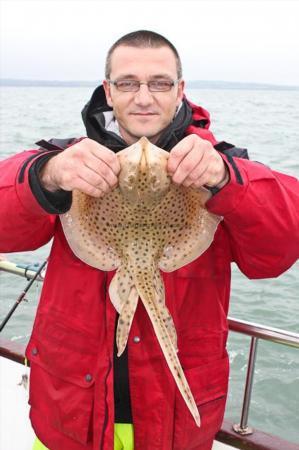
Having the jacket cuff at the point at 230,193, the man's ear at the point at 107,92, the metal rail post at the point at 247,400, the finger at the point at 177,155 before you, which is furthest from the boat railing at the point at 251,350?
the finger at the point at 177,155

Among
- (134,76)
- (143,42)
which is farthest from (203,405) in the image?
(143,42)

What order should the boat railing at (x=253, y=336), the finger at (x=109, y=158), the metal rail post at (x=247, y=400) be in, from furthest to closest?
the metal rail post at (x=247, y=400), the boat railing at (x=253, y=336), the finger at (x=109, y=158)

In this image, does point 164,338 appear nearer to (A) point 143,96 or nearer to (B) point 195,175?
(B) point 195,175

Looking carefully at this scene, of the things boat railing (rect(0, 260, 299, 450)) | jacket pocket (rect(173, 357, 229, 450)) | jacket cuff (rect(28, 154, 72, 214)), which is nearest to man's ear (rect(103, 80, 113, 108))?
jacket cuff (rect(28, 154, 72, 214))

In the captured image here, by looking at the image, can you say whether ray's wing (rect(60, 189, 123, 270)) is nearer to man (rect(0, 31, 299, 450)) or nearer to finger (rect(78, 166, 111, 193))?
finger (rect(78, 166, 111, 193))

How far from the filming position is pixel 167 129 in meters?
2.62

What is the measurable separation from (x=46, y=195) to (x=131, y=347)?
856 millimetres

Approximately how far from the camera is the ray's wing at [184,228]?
79.7 inches

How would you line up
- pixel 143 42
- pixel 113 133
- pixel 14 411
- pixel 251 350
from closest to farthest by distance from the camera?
pixel 143 42, pixel 113 133, pixel 251 350, pixel 14 411

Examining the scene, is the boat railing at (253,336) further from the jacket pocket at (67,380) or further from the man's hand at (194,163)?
the man's hand at (194,163)

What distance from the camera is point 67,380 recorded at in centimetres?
260

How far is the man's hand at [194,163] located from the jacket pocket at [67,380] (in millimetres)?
1053

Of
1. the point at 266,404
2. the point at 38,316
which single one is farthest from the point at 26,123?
the point at 38,316

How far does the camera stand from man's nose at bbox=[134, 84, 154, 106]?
8.05 feet
